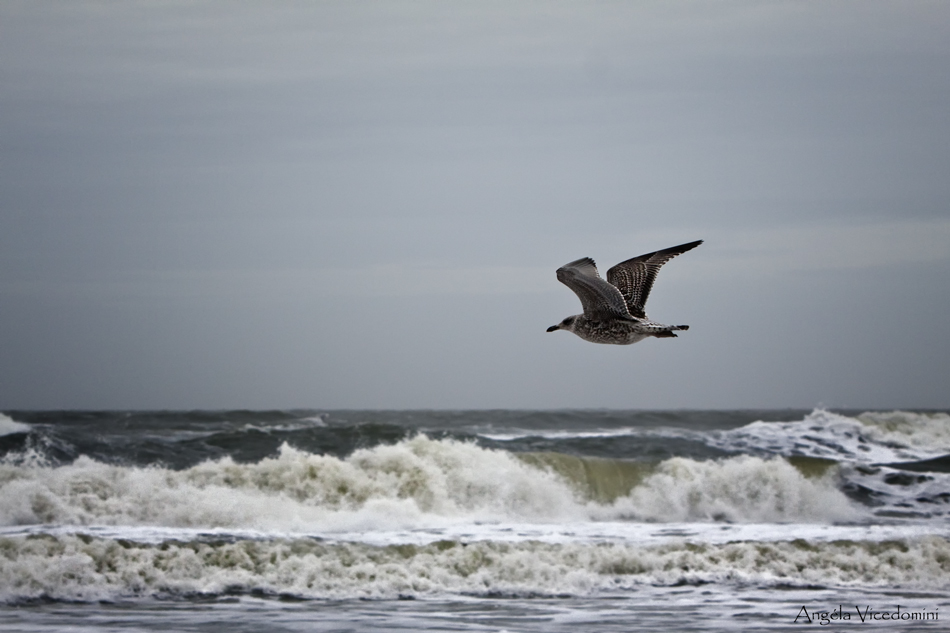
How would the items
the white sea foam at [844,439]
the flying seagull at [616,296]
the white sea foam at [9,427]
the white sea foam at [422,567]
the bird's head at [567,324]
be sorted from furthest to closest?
the white sea foam at [844,439] < the white sea foam at [9,427] < the white sea foam at [422,567] < the bird's head at [567,324] < the flying seagull at [616,296]

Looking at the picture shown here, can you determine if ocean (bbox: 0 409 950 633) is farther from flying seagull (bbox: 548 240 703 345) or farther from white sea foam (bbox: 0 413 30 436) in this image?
flying seagull (bbox: 548 240 703 345)

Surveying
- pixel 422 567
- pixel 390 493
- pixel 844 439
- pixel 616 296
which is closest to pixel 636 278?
pixel 616 296

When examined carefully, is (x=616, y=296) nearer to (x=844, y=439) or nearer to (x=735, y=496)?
(x=735, y=496)

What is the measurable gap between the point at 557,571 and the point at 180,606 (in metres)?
3.93

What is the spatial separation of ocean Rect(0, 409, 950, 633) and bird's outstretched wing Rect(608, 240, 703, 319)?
2.87m

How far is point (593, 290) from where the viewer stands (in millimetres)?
8367

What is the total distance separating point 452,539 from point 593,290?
512cm

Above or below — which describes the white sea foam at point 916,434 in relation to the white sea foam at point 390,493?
above

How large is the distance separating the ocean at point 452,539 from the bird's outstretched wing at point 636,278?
9.41ft

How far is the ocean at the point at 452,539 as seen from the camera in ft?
32.3

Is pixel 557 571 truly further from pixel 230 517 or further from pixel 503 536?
pixel 230 517

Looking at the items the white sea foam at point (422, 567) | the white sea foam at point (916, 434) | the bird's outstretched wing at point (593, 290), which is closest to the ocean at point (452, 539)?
the white sea foam at point (422, 567)

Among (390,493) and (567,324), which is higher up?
(567,324)

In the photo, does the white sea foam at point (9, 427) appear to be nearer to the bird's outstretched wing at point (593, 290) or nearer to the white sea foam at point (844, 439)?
the white sea foam at point (844, 439)
